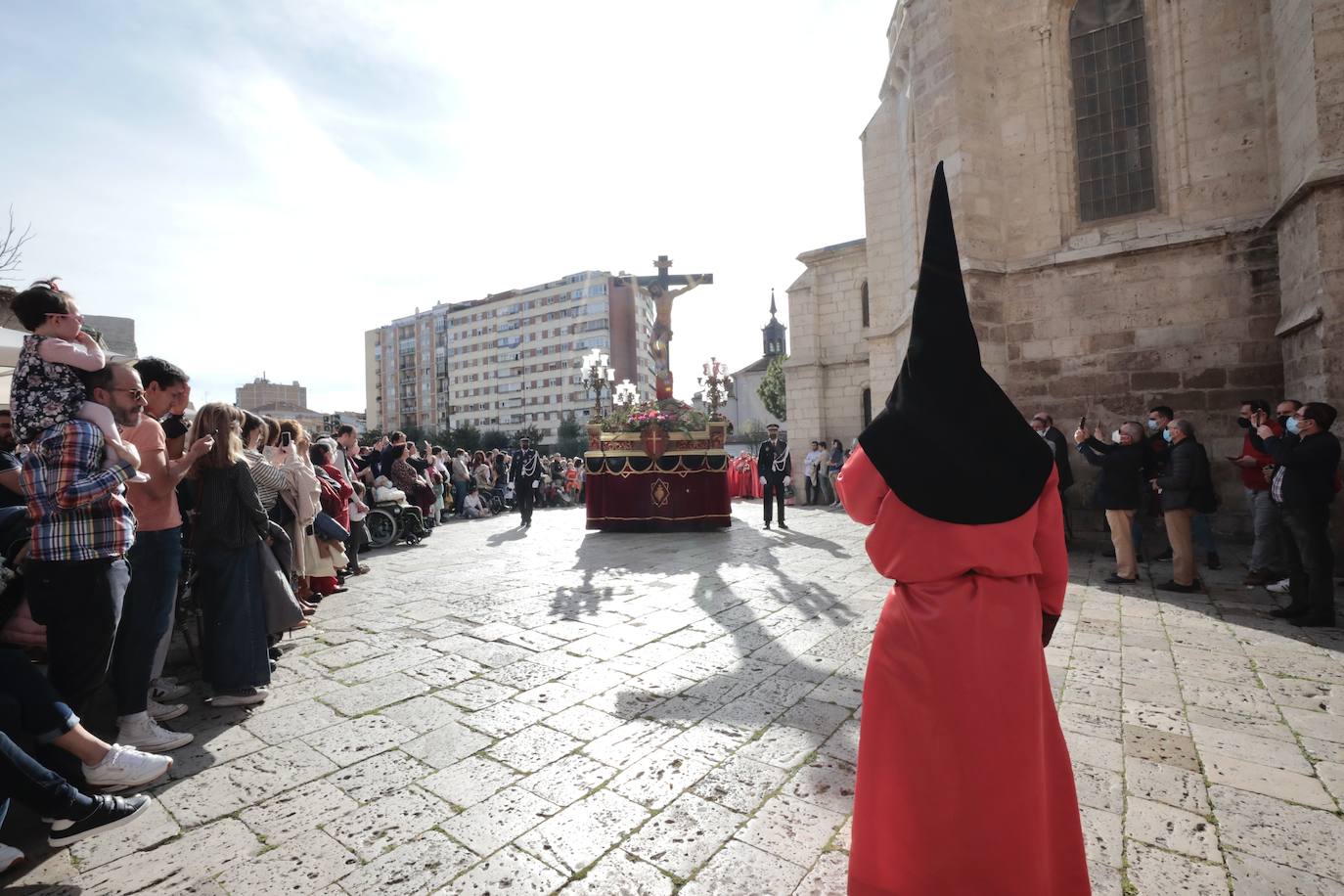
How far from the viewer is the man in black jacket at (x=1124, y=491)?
6.15m

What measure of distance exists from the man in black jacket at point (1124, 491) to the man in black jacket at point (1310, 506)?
1.30 meters

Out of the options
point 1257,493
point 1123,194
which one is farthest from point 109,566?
point 1123,194

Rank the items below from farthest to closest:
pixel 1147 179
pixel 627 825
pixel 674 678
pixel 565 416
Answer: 1. pixel 565 416
2. pixel 1147 179
3. pixel 674 678
4. pixel 627 825

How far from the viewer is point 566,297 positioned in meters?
82.7

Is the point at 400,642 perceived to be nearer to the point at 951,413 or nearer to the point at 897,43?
the point at 951,413

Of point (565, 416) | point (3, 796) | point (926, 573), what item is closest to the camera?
point (926, 573)

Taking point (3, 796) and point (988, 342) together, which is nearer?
point (3, 796)

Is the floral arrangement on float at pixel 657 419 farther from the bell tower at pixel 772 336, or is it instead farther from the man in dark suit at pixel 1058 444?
the bell tower at pixel 772 336

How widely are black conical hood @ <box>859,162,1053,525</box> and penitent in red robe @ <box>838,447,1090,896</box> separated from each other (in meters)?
0.08

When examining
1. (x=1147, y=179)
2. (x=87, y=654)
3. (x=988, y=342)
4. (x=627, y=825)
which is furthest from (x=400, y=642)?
(x=1147, y=179)

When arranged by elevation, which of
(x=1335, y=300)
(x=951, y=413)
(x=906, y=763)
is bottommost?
(x=906, y=763)

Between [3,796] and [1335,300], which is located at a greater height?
[1335,300]

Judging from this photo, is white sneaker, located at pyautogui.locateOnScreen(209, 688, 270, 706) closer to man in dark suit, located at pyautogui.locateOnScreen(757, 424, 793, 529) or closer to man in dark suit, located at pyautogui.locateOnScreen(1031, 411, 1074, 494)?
man in dark suit, located at pyautogui.locateOnScreen(1031, 411, 1074, 494)

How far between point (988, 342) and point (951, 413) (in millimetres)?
8490
